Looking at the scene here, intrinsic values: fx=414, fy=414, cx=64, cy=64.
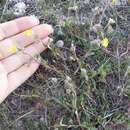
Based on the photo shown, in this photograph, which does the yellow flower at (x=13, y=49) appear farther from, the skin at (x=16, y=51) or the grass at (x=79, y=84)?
the grass at (x=79, y=84)

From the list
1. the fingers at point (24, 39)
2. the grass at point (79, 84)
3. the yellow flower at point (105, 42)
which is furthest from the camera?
the fingers at point (24, 39)

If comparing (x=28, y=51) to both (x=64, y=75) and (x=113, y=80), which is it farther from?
(x=113, y=80)

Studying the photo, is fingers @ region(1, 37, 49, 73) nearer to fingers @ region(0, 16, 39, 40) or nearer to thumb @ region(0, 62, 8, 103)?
thumb @ region(0, 62, 8, 103)

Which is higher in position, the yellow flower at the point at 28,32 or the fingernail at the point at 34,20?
the fingernail at the point at 34,20

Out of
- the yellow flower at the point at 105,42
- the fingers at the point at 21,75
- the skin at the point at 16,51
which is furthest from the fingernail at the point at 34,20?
the yellow flower at the point at 105,42

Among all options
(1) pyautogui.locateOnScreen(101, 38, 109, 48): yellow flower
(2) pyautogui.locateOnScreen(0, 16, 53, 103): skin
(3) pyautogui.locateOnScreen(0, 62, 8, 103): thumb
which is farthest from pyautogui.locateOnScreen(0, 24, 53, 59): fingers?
(1) pyautogui.locateOnScreen(101, 38, 109, 48): yellow flower

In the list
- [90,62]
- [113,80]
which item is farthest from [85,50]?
[113,80]
